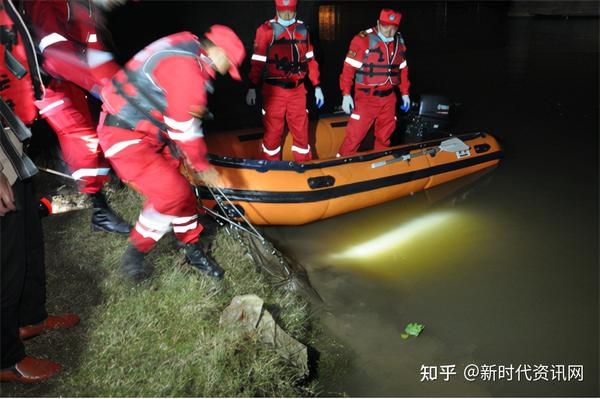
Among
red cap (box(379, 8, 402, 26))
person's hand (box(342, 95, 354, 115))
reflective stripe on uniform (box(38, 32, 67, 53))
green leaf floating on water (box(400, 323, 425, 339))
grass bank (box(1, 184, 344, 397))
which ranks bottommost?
green leaf floating on water (box(400, 323, 425, 339))

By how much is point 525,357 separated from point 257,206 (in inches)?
82.6

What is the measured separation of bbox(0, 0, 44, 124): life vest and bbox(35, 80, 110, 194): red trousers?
55cm

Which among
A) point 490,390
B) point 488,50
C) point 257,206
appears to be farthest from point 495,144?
point 488,50

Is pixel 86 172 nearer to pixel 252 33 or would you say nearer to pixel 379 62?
pixel 379 62

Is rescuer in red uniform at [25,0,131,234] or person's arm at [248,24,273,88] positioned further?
person's arm at [248,24,273,88]

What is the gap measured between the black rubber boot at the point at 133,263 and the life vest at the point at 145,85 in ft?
2.47

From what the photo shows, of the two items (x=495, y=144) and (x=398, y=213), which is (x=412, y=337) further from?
(x=495, y=144)

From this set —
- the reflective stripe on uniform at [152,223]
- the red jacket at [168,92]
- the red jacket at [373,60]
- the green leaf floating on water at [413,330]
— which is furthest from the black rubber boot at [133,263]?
the red jacket at [373,60]

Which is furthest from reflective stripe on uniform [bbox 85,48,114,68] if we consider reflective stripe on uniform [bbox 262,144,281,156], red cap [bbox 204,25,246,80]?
reflective stripe on uniform [bbox 262,144,281,156]

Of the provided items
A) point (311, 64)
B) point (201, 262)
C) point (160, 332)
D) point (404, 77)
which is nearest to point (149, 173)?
point (201, 262)

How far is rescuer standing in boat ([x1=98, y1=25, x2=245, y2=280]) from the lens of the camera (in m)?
2.42

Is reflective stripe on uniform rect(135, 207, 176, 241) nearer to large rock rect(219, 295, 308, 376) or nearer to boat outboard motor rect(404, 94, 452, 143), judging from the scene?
large rock rect(219, 295, 308, 376)

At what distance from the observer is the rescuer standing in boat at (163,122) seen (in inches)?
95.4

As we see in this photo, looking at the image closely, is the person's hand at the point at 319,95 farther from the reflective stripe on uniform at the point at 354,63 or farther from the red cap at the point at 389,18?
the red cap at the point at 389,18
